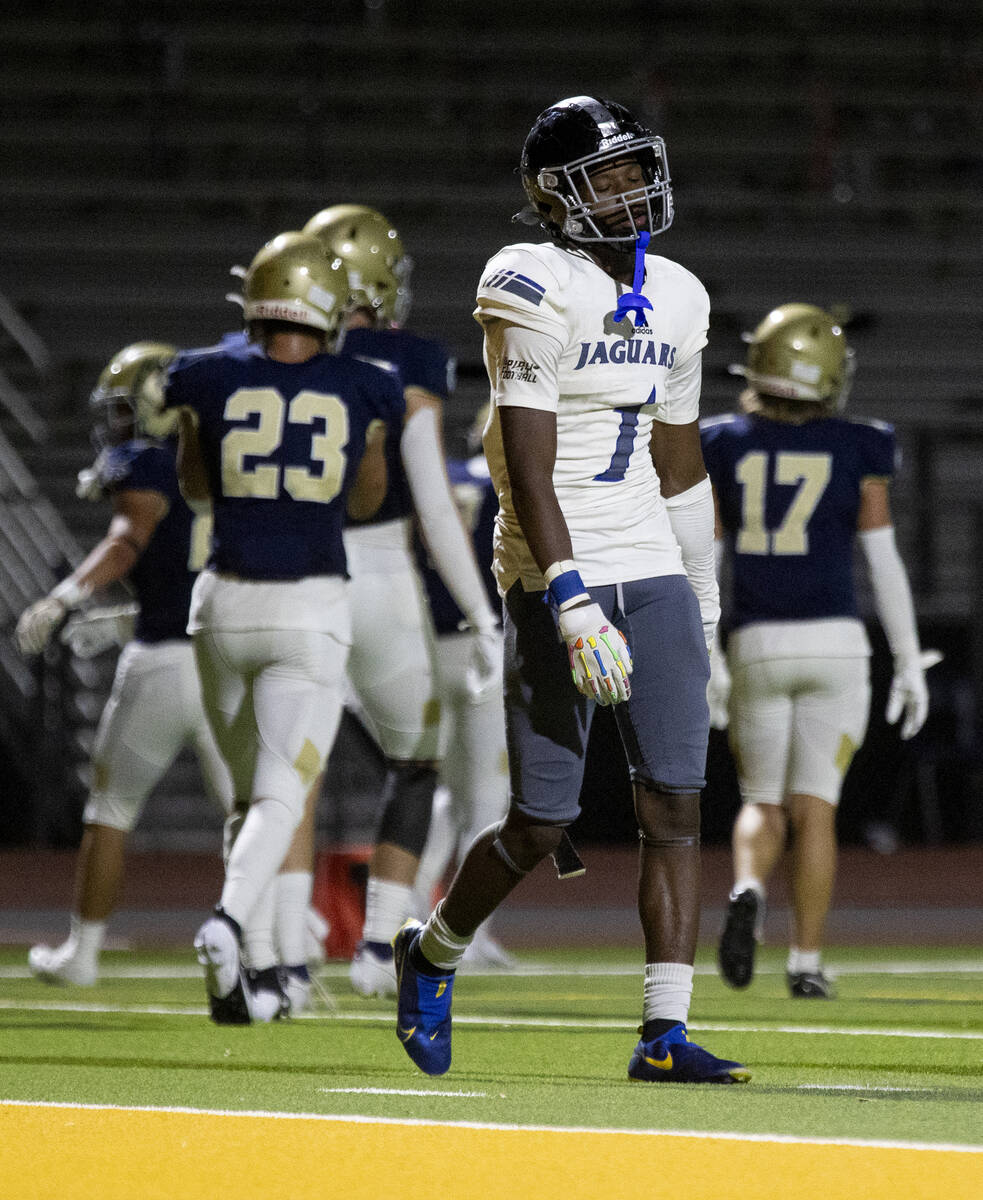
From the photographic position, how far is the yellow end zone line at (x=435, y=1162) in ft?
8.80

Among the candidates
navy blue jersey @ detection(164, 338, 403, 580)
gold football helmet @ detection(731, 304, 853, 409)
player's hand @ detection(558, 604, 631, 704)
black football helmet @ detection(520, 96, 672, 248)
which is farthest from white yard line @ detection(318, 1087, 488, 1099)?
gold football helmet @ detection(731, 304, 853, 409)

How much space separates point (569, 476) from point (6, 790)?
9.88m

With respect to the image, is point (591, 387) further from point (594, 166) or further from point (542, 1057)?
point (542, 1057)

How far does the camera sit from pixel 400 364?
5.95 meters

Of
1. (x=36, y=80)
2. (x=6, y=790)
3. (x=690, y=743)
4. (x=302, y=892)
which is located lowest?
(x=6, y=790)

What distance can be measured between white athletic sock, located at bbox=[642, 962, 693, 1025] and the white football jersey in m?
0.72

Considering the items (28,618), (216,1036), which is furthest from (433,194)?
(216,1036)

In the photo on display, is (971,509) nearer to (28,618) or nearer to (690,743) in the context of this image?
(28,618)

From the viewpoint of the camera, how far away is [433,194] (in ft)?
52.5

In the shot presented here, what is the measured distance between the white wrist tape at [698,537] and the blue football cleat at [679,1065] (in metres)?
0.85

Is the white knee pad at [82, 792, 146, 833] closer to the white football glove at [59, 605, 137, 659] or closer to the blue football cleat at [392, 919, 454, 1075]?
the white football glove at [59, 605, 137, 659]

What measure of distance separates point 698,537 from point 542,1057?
44.2 inches

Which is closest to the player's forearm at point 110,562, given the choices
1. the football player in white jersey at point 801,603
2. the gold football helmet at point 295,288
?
the gold football helmet at point 295,288

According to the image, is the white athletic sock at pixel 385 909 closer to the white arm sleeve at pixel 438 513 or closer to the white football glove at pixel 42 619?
the white arm sleeve at pixel 438 513
